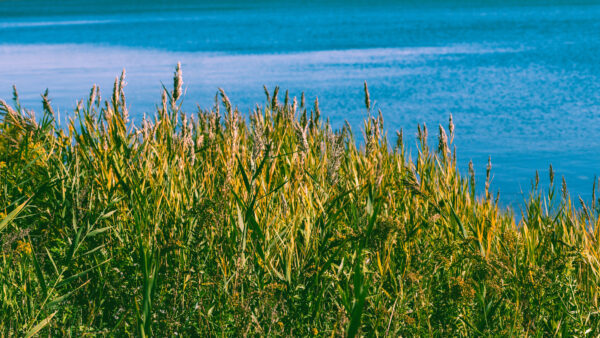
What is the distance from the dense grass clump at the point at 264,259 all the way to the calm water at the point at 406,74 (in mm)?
1578

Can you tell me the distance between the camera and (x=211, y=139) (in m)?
3.64

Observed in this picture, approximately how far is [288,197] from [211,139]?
657 mm

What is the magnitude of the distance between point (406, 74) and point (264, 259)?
10.3 m

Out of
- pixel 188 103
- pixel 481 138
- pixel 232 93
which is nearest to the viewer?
pixel 481 138

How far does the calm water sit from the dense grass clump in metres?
1.58

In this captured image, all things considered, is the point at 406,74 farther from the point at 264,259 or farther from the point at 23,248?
the point at 23,248

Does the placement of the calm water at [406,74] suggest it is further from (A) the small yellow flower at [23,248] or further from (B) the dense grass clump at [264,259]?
(A) the small yellow flower at [23,248]

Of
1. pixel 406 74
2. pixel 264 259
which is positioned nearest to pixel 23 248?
pixel 264 259

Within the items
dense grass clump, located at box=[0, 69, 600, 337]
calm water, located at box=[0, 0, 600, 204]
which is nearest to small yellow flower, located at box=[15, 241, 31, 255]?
dense grass clump, located at box=[0, 69, 600, 337]

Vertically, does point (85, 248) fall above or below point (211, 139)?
below

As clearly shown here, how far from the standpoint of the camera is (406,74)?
12.4 m

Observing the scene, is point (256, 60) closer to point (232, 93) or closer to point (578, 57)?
point (232, 93)

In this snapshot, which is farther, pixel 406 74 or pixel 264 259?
pixel 406 74

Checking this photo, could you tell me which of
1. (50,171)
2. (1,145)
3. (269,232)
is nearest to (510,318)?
(269,232)
